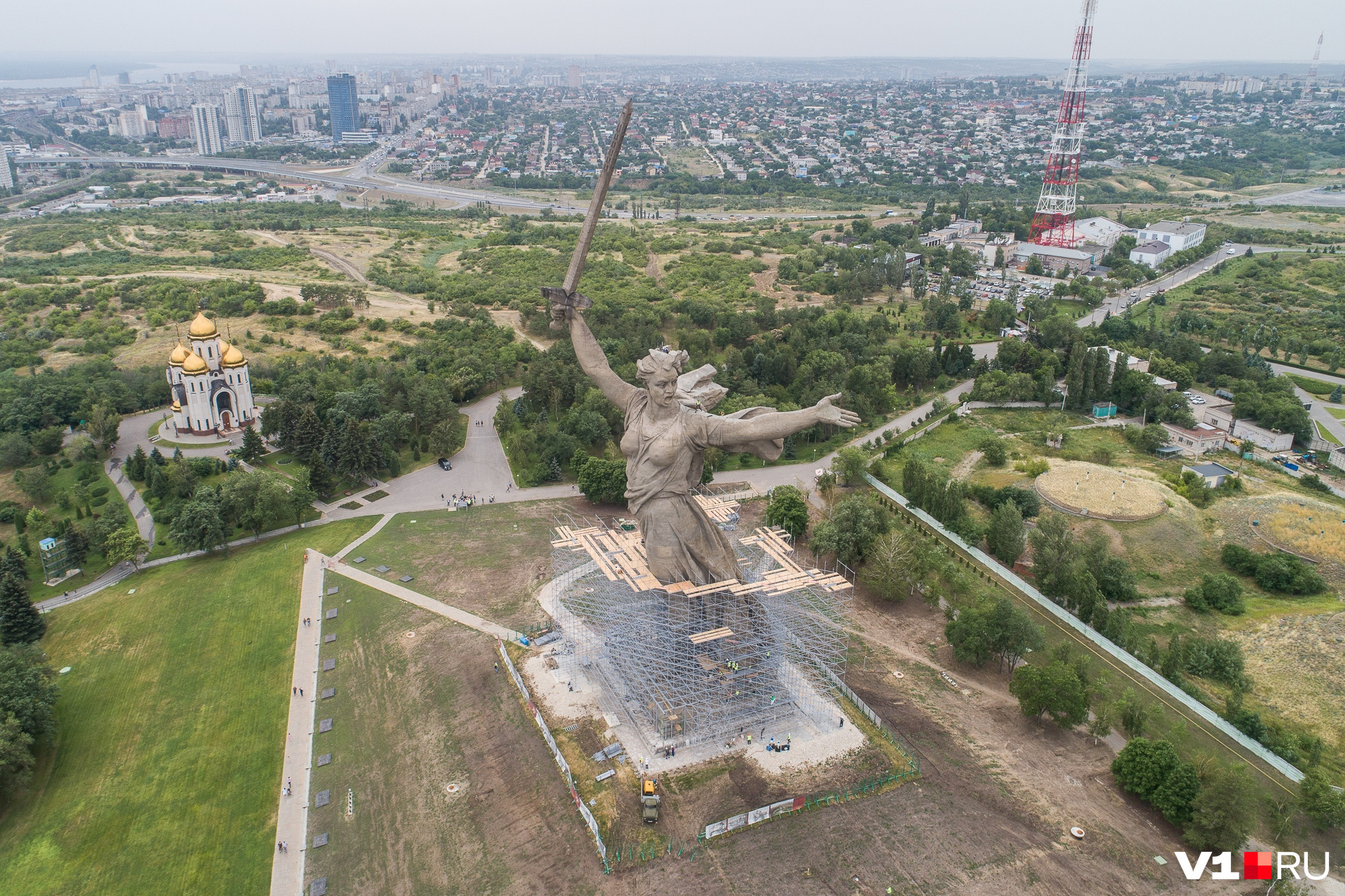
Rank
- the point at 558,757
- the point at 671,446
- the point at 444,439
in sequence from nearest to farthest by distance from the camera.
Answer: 1. the point at 671,446
2. the point at 558,757
3. the point at 444,439

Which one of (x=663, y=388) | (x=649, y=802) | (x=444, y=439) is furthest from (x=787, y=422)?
(x=444, y=439)

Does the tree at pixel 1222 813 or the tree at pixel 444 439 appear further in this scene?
the tree at pixel 444 439

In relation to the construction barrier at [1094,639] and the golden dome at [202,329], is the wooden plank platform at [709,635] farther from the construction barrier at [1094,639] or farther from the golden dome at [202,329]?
the golden dome at [202,329]

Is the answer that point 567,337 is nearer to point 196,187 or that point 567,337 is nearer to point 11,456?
point 11,456

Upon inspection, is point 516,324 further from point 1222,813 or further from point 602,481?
point 1222,813

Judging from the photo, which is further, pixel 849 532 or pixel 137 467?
pixel 137 467

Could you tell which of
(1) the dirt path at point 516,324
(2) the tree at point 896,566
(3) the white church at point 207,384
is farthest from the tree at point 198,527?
(1) the dirt path at point 516,324
